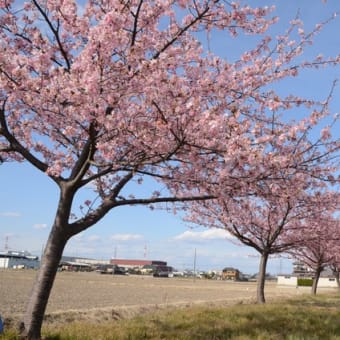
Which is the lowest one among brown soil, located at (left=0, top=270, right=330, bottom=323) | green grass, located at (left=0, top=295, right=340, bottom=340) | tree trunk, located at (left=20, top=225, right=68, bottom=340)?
brown soil, located at (left=0, top=270, right=330, bottom=323)

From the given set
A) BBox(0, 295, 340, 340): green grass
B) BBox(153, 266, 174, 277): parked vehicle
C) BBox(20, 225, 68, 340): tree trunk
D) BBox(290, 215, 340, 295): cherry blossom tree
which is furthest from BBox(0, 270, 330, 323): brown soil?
BBox(153, 266, 174, 277): parked vehicle

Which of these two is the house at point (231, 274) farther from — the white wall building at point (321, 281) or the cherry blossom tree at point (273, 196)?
the cherry blossom tree at point (273, 196)

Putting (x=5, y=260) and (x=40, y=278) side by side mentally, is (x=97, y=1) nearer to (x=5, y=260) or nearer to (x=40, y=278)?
(x=40, y=278)

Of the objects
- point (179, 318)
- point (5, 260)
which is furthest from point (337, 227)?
point (5, 260)

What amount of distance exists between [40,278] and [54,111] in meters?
2.87

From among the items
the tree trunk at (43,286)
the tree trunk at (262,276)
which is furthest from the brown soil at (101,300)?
the tree trunk at (43,286)

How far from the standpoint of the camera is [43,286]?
748 cm

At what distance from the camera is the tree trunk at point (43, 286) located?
7297mm

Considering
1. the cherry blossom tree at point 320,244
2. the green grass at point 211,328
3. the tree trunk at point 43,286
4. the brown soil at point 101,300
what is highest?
the cherry blossom tree at point 320,244

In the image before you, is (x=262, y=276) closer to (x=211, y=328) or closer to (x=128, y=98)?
(x=211, y=328)

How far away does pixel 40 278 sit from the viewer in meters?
7.52

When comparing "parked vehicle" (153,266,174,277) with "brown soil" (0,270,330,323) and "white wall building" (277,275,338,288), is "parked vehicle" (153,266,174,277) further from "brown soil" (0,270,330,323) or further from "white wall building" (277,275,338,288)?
"brown soil" (0,270,330,323)

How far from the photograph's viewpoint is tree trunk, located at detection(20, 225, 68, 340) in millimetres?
7297

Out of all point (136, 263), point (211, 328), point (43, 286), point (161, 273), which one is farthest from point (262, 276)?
point (136, 263)
